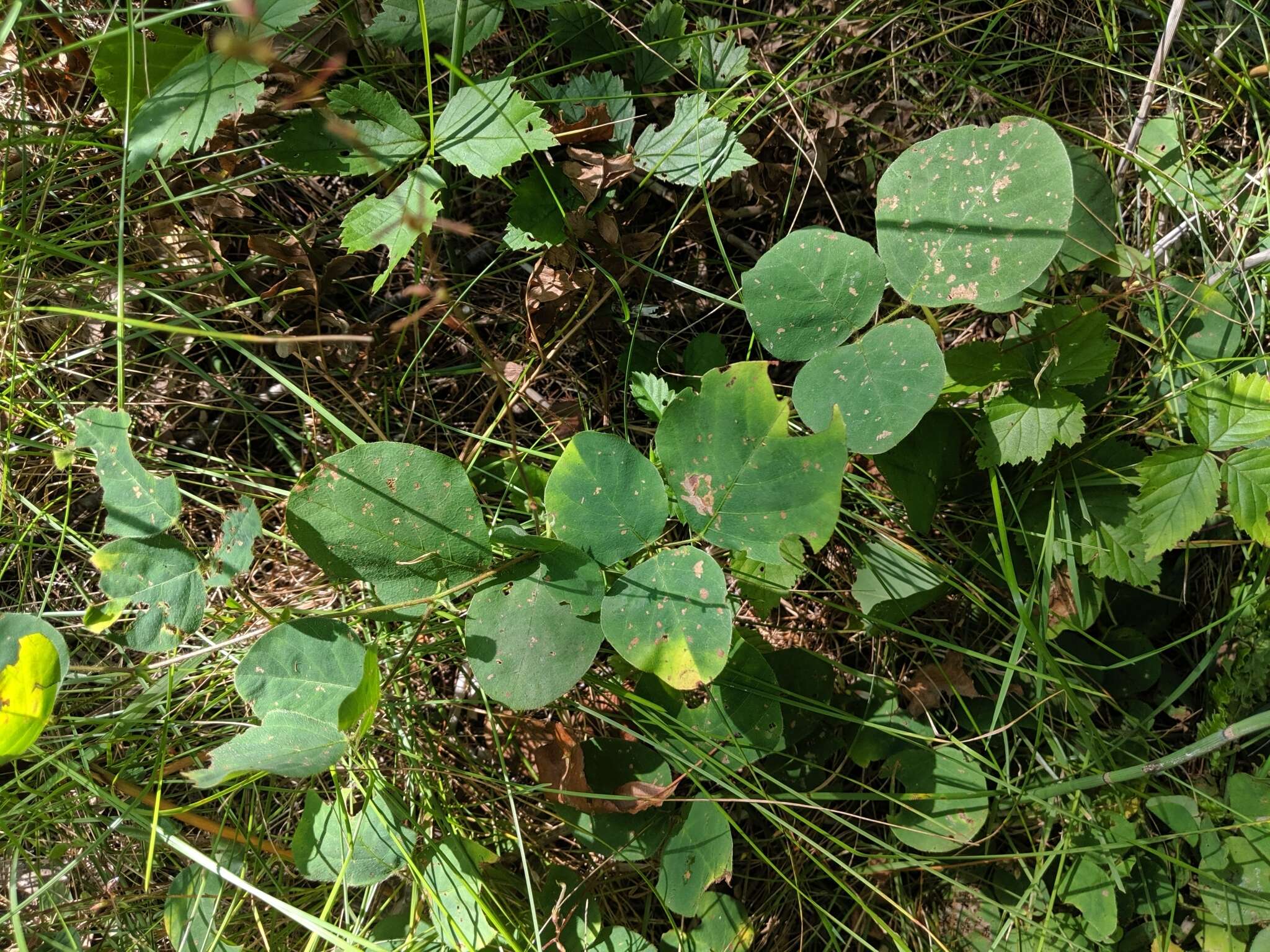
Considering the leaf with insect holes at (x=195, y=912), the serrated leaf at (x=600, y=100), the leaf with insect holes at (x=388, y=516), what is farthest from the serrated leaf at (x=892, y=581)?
the leaf with insect holes at (x=195, y=912)

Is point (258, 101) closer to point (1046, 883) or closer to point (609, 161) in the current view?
point (609, 161)

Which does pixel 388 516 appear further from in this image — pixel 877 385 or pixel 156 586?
pixel 877 385

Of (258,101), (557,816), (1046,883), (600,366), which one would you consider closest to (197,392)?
(258,101)

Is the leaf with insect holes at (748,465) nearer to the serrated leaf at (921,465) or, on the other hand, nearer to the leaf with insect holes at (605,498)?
the leaf with insect holes at (605,498)

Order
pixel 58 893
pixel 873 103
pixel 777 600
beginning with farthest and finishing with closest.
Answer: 1. pixel 873 103
2. pixel 58 893
3. pixel 777 600

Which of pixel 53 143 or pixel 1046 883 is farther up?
pixel 53 143

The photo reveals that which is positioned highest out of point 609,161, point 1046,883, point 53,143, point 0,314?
point 53,143
